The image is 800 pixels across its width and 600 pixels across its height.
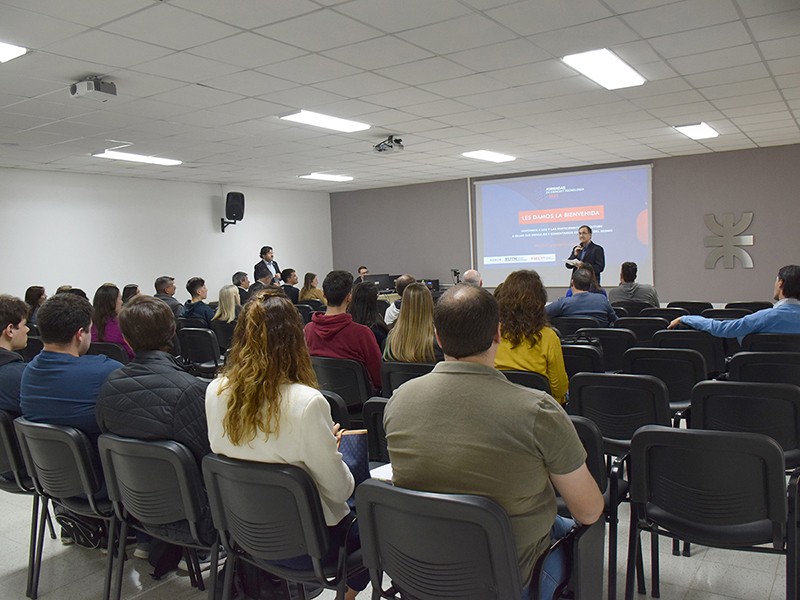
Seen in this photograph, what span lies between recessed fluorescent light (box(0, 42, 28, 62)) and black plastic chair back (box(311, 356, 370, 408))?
3008mm

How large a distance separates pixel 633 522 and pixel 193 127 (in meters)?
6.41

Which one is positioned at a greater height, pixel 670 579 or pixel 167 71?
pixel 167 71

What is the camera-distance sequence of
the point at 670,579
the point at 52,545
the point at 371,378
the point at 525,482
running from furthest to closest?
the point at 371,378 < the point at 52,545 < the point at 670,579 < the point at 525,482

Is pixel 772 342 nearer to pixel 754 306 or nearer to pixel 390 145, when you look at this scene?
pixel 754 306

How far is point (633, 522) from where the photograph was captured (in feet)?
7.61

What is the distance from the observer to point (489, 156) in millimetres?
10203

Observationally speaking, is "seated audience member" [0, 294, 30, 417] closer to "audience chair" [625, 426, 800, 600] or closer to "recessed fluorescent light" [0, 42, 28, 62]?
"recessed fluorescent light" [0, 42, 28, 62]

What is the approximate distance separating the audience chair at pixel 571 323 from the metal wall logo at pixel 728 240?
276 inches

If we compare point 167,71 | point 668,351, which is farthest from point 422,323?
point 167,71

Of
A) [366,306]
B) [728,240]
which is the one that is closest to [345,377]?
[366,306]

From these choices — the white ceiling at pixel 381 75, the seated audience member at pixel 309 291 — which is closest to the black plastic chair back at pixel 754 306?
the white ceiling at pixel 381 75

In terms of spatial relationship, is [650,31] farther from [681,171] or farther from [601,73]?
[681,171]

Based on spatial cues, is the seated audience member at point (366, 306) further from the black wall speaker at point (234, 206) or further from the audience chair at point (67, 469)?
the black wall speaker at point (234, 206)

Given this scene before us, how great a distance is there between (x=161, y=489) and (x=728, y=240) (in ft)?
35.5
